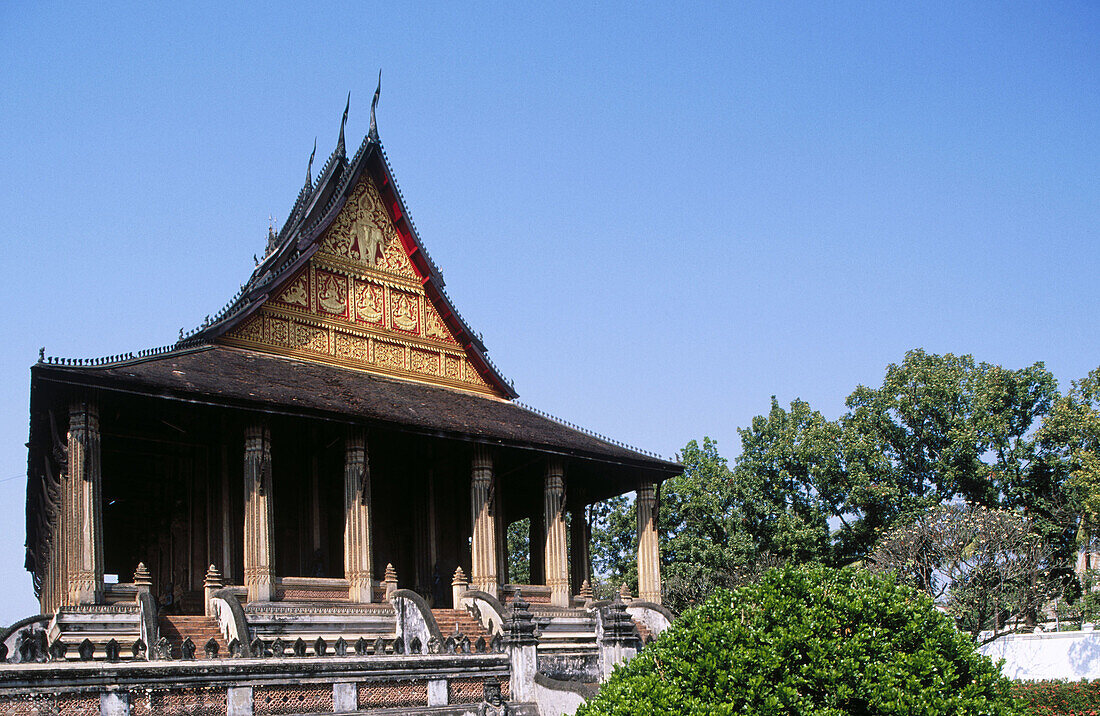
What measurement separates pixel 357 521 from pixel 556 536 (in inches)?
203

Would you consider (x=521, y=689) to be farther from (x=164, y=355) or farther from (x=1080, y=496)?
(x=1080, y=496)

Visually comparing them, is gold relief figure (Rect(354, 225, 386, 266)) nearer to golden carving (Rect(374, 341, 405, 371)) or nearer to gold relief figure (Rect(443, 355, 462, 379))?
golden carving (Rect(374, 341, 405, 371))

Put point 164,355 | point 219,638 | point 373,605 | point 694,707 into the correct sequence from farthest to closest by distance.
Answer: point 164,355, point 373,605, point 219,638, point 694,707

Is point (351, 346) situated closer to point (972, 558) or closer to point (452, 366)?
point (452, 366)

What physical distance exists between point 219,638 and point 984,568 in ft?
68.9

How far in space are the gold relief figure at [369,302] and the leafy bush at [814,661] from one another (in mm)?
17498

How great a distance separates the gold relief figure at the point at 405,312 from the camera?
91.9ft

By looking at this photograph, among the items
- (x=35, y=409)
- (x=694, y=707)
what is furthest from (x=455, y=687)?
(x=35, y=409)

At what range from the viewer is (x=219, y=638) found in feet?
61.3

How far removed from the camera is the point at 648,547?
27.5m

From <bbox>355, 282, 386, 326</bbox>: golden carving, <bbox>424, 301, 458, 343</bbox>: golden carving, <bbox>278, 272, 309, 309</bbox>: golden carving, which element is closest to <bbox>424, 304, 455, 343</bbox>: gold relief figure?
<bbox>424, 301, 458, 343</bbox>: golden carving

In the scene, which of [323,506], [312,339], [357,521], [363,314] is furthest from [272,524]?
[363,314]

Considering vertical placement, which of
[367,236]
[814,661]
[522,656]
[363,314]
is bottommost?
[522,656]

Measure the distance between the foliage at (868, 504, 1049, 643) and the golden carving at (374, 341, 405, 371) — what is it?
47.4 ft
